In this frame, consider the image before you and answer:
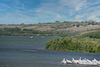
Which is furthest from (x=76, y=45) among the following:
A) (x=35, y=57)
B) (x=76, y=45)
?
(x=35, y=57)

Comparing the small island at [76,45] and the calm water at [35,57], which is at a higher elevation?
the small island at [76,45]

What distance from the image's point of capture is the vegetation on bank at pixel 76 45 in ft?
213

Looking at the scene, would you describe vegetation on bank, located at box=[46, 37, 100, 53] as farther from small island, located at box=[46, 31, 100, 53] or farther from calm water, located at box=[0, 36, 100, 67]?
calm water, located at box=[0, 36, 100, 67]

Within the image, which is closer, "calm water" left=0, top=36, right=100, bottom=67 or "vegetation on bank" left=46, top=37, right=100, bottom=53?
"calm water" left=0, top=36, right=100, bottom=67

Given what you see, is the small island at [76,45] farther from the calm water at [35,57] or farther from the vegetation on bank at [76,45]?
the calm water at [35,57]

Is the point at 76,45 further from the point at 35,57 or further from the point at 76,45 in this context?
the point at 35,57

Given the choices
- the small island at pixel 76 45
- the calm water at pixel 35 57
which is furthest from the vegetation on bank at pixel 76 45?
the calm water at pixel 35 57

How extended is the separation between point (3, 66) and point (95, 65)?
18275 mm

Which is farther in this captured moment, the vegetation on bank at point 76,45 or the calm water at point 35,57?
the vegetation on bank at point 76,45

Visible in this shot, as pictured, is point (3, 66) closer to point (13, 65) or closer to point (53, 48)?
point (13, 65)

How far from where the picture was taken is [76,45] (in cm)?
6781

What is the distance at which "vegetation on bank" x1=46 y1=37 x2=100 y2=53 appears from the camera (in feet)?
213

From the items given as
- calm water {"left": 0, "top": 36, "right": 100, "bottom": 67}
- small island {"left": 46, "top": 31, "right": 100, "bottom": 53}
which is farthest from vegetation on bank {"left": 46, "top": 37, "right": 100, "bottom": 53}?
calm water {"left": 0, "top": 36, "right": 100, "bottom": 67}

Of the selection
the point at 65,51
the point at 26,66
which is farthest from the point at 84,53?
the point at 26,66
